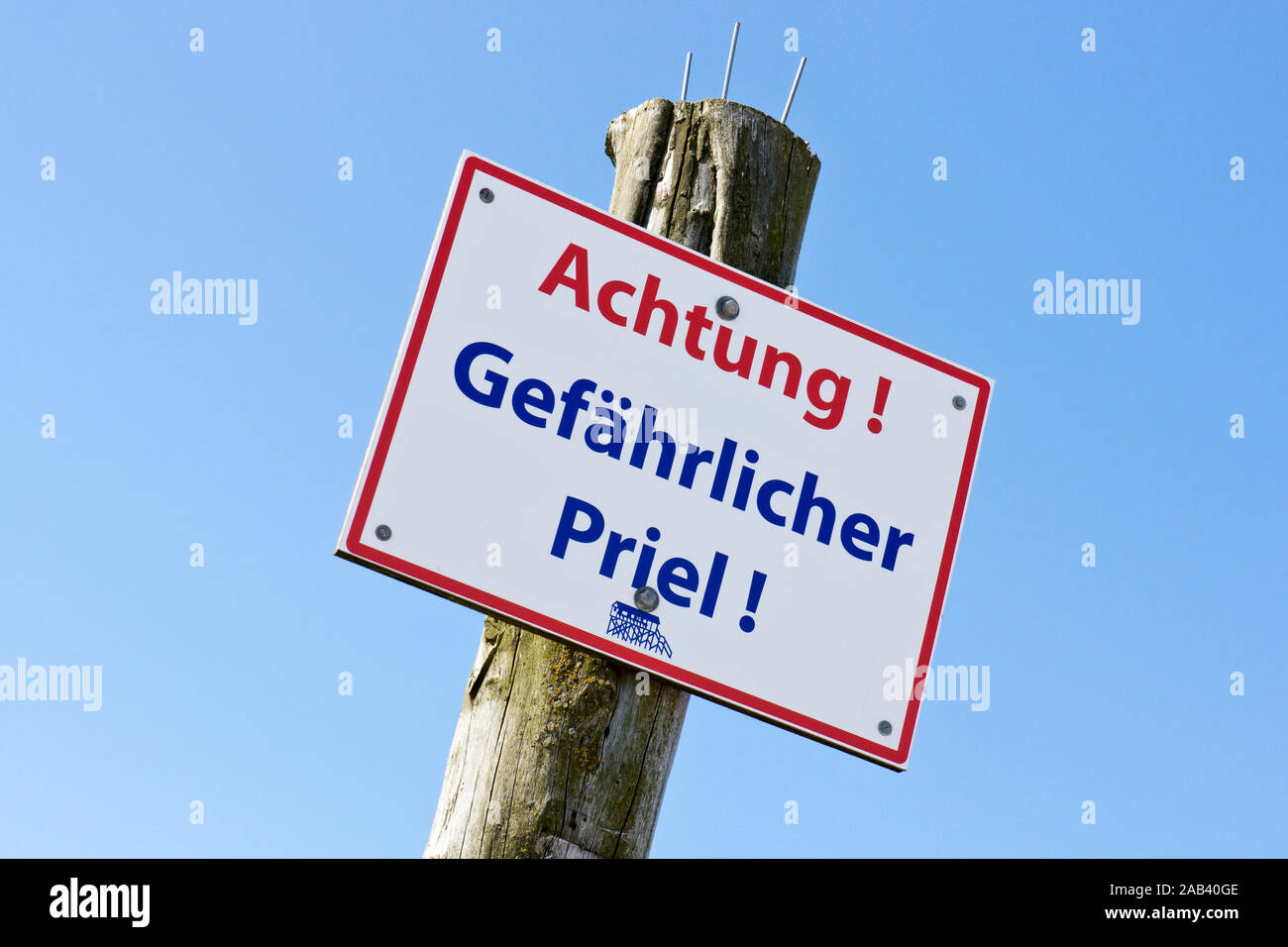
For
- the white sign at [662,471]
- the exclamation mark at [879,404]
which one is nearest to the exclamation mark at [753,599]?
the white sign at [662,471]

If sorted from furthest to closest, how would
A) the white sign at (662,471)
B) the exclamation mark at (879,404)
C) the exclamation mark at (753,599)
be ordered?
the exclamation mark at (879,404), the exclamation mark at (753,599), the white sign at (662,471)

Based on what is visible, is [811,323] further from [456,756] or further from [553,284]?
[456,756]

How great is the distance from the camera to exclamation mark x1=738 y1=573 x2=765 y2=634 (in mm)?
1997

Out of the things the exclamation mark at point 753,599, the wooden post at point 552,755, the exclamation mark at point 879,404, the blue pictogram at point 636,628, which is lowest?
the wooden post at point 552,755

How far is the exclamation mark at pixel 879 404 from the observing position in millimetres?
2205

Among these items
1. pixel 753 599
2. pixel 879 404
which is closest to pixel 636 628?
pixel 753 599

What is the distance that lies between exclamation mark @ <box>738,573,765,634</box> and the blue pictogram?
15 centimetres

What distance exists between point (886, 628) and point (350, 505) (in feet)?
3.28

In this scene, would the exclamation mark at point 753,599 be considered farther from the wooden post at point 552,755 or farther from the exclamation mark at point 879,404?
the exclamation mark at point 879,404

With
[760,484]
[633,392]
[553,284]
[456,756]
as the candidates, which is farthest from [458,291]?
[456,756]

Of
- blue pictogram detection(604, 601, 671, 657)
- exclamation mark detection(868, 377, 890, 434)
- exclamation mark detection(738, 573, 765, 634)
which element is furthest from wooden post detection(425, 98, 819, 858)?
exclamation mark detection(868, 377, 890, 434)

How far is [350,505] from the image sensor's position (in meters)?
1.83

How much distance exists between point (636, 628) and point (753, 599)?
0.76 ft

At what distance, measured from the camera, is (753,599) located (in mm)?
2014
